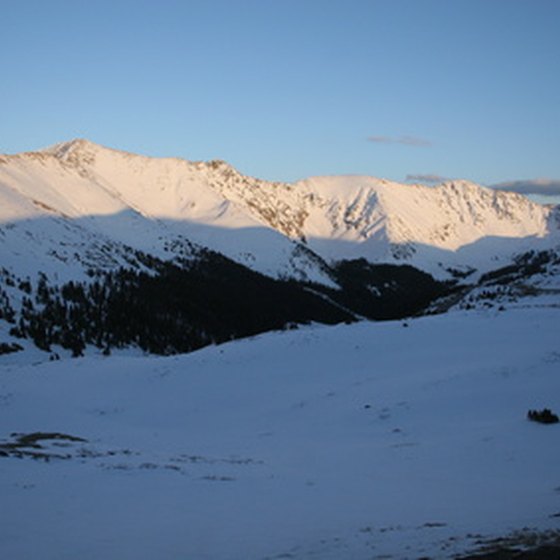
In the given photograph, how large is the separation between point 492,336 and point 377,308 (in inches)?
6769

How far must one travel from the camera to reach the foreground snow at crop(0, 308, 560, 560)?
30.4 ft

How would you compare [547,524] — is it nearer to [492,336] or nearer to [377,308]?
[492,336]

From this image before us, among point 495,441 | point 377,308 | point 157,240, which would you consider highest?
point 157,240

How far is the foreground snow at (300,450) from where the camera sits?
926 centimetres

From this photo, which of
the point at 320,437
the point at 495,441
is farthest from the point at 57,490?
the point at 495,441

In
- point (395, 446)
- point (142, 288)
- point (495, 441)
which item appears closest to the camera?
point (495, 441)

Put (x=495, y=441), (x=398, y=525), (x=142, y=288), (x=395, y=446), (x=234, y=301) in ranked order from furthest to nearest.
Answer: (x=234, y=301) < (x=142, y=288) < (x=395, y=446) < (x=495, y=441) < (x=398, y=525)

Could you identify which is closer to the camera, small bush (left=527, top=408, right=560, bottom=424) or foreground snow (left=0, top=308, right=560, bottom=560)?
foreground snow (left=0, top=308, right=560, bottom=560)

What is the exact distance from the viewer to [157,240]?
17588 centimetres

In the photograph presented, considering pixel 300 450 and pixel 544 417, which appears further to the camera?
pixel 300 450

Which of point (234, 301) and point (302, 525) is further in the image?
point (234, 301)

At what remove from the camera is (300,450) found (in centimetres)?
1631

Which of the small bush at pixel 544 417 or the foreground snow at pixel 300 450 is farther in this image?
the small bush at pixel 544 417

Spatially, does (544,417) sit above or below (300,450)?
above
